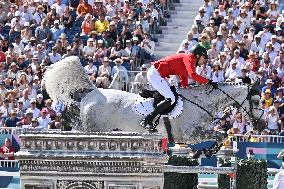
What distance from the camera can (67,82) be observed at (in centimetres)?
2502

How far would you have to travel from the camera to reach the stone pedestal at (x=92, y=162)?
20516 mm

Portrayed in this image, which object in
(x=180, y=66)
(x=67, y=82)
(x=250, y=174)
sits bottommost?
(x=250, y=174)

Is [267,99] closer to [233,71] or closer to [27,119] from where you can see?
[233,71]

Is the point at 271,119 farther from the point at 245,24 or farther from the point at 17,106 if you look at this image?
the point at 17,106

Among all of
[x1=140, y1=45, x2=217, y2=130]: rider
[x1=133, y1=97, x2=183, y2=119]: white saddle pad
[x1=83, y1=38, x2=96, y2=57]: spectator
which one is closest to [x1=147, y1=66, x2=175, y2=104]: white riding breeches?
[x1=140, y1=45, x2=217, y2=130]: rider

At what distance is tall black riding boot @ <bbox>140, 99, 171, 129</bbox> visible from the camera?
921 inches

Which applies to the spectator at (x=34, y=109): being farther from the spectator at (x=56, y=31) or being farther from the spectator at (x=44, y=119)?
the spectator at (x=56, y=31)

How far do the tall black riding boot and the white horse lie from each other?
0.97 feet

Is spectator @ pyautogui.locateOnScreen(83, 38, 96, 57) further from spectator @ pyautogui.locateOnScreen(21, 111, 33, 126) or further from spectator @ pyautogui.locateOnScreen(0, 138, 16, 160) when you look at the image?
spectator @ pyautogui.locateOnScreen(0, 138, 16, 160)

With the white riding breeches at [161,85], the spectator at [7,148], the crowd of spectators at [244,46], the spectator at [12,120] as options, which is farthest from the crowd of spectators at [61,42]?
the white riding breeches at [161,85]

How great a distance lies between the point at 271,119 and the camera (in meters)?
29.5

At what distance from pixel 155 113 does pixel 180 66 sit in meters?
0.92

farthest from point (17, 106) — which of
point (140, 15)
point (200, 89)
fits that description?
point (200, 89)

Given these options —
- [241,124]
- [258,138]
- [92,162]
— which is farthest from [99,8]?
[92,162]
